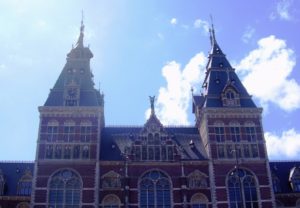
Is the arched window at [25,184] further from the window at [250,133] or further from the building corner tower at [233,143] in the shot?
the window at [250,133]

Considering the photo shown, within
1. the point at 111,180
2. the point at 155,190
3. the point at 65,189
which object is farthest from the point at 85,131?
the point at 155,190

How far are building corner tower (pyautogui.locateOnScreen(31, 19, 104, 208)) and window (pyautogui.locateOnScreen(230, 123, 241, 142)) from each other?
64.0ft

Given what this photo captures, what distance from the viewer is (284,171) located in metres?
69.1

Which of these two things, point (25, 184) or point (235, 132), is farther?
point (235, 132)

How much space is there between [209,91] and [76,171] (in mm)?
24300

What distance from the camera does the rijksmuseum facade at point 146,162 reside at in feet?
196

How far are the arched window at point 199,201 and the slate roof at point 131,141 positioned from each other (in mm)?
5607

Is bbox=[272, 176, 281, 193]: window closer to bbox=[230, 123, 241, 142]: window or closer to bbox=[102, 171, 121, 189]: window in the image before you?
bbox=[230, 123, 241, 142]: window

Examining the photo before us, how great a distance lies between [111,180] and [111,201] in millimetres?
2902

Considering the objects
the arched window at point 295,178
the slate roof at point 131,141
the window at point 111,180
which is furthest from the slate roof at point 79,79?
the arched window at point 295,178

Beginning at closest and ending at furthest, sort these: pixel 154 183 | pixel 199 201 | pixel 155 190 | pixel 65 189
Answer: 1. pixel 65 189
2. pixel 199 201
3. pixel 155 190
4. pixel 154 183

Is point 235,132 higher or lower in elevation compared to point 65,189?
higher

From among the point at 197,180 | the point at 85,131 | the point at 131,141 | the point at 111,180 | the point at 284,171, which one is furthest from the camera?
the point at 284,171

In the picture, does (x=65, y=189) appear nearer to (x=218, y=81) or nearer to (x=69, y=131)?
(x=69, y=131)
